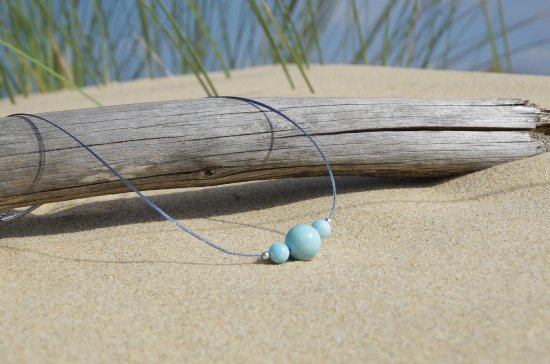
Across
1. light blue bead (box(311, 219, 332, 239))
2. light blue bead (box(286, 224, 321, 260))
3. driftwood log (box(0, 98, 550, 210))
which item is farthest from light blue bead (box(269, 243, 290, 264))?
driftwood log (box(0, 98, 550, 210))

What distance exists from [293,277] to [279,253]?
0.11m

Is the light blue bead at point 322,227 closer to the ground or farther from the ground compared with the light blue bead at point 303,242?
farther from the ground

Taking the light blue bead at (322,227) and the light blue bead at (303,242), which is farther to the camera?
the light blue bead at (322,227)

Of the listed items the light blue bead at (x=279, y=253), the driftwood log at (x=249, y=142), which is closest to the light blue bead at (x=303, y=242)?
the light blue bead at (x=279, y=253)

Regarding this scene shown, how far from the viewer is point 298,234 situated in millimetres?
1348

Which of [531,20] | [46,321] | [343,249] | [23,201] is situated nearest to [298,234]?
[343,249]

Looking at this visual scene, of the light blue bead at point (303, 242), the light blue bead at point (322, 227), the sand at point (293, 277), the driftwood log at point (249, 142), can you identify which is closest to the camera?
the sand at point (293, 277)

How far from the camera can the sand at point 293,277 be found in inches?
37.6

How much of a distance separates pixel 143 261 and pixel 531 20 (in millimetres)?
3301

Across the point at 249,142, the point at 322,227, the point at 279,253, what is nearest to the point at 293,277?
the point at 279,253

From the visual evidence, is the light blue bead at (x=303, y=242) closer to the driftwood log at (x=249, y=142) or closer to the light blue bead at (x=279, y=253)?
the light blue bead at (x=279, y=253)

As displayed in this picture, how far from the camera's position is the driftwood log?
1.57m

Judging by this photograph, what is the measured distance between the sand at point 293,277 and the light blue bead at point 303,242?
0.11 ft

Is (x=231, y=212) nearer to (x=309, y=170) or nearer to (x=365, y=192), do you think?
(x=309, y=170)
